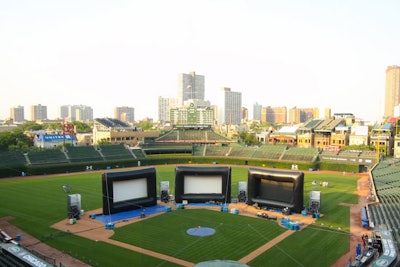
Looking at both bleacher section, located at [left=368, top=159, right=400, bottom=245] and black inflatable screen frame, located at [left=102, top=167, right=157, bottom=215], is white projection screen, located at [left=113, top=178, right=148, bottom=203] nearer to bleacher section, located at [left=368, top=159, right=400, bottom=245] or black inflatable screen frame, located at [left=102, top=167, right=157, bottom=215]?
black inflatable screen frame, located at [left=102, top=167, right=157, bottom=215]

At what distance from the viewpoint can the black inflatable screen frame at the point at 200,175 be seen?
42625mm

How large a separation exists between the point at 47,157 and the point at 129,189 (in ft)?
144

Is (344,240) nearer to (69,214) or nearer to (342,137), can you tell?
(69,214)

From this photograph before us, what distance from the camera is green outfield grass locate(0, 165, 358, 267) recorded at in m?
25.4

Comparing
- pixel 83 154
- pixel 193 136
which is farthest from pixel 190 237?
pixel 193 136

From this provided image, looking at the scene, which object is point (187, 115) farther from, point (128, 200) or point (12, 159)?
point (128, 200)

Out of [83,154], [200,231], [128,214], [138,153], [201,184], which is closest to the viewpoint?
[200,231]

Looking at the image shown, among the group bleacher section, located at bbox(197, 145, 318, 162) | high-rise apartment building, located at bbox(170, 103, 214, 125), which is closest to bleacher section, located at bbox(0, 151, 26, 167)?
bleacher section, located at bbox(197, 145, 318, 162)

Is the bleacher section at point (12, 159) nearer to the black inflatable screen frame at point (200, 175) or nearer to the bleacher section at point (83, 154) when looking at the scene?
the bleacher section at point (83, 154)

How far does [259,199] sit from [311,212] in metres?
6.22

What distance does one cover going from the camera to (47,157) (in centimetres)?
7500

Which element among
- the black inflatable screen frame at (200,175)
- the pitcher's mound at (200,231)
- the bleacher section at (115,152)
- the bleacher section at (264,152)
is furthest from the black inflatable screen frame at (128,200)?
the bleacher section at (264,152)

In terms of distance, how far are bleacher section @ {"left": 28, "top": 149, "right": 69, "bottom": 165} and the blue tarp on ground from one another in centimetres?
4287

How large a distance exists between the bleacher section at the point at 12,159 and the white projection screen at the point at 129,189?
4147cm
